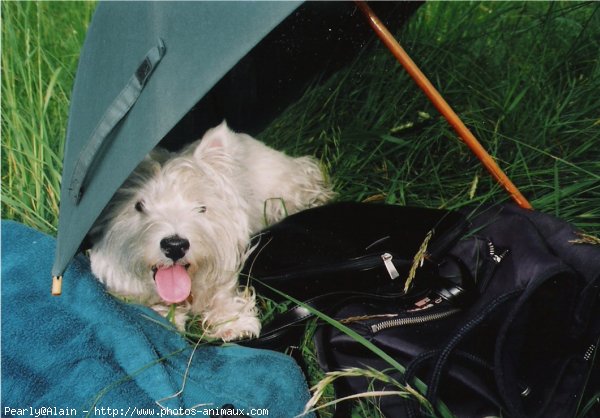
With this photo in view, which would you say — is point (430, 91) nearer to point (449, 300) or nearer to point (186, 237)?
point (449, 300)

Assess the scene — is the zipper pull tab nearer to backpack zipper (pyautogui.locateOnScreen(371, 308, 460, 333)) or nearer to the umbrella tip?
backpack zipper (pyautogui.locateOnScreen(371, 308, 460, 333))

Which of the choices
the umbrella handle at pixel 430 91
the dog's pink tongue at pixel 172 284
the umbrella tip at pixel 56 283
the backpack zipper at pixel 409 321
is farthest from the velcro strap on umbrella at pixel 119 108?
the backpack zipper at pixel 409 321

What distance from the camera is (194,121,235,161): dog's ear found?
245cm

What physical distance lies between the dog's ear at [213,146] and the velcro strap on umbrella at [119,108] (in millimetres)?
696

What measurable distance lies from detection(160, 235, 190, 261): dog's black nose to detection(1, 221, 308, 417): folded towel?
26cm

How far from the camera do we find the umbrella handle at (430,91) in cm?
227

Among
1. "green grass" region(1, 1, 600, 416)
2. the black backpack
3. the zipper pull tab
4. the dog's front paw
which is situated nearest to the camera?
the black backpack

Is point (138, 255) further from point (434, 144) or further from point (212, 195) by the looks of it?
point (434, 144)

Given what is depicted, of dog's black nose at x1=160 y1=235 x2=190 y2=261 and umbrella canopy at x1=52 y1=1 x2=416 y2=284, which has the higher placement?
umbrella canopy at x1=52 y1=1 x2=416 y2=284

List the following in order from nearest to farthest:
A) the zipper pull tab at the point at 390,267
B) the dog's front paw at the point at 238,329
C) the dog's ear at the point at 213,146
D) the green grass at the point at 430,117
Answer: the zipper pull tab at the point at 390,267
the dog's front paw at the point at 238,329
the dog's ear at the point at 213,146
the green grass at the point at 430,117

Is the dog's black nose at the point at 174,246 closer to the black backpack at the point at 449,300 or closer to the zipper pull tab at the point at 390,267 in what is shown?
the black backpack at the point at 449,300

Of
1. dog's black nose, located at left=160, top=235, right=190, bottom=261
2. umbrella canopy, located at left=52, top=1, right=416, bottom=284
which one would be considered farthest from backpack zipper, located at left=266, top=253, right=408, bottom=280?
umbrella canopy, located at left=52, top=1, right=416, bottom=284

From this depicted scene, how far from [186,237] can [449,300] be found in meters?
0.94

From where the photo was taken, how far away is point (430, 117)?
3129 mm
